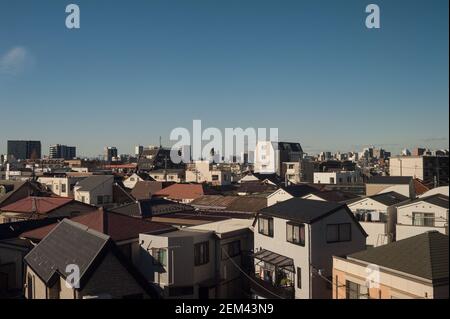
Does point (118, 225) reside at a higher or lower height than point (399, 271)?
higher

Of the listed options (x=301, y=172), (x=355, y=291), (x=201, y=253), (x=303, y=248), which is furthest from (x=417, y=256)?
(x=301, y=172)

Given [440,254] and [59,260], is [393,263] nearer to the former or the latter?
[440,254]

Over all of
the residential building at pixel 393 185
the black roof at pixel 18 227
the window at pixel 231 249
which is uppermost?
the residential building at pixel 393 185

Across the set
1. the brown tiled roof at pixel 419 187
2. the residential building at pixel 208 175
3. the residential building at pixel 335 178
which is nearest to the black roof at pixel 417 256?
the brown tiled roof at pixel 419 187

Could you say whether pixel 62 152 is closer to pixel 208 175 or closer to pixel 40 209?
pixel 208 175

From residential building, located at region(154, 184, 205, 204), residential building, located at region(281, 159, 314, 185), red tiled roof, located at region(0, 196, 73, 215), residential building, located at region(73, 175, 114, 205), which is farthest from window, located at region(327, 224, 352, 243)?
residential building, located at region(281, 159, 314, 185)

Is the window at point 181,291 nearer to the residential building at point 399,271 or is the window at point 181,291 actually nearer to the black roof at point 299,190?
the residential building at point 399,271

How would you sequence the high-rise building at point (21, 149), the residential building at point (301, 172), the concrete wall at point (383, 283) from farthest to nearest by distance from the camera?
the high-rise building at point (21, 149), the residential building at point (301, 172), the concrete wall at point (383, 283)

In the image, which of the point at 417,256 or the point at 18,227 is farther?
the point at 18,227
